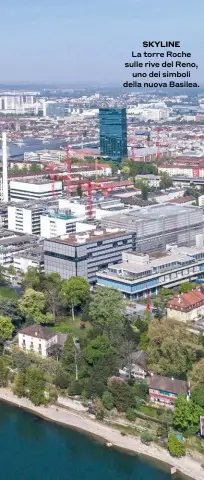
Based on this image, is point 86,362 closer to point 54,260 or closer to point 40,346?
point 40,346

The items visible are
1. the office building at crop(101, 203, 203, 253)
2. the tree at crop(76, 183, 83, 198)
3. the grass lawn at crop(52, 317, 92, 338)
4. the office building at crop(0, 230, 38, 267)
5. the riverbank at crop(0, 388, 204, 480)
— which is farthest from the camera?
the tree at crop(76, 183, 83, 198)

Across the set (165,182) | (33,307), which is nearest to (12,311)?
(33,307)

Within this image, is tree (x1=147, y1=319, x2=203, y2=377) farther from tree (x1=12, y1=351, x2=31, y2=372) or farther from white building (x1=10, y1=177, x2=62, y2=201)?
white building (x1=10, y1=177, x2=62, y2=201)

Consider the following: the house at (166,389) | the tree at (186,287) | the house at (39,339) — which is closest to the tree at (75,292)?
the house at (39,339)

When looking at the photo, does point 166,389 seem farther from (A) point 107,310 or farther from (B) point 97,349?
(A) point 107,310

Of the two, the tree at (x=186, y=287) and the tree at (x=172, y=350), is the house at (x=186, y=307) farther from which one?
the tree at (x=172, y=350)

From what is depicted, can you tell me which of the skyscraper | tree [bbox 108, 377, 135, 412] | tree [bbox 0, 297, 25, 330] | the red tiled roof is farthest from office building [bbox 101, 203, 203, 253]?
the skyscraper
